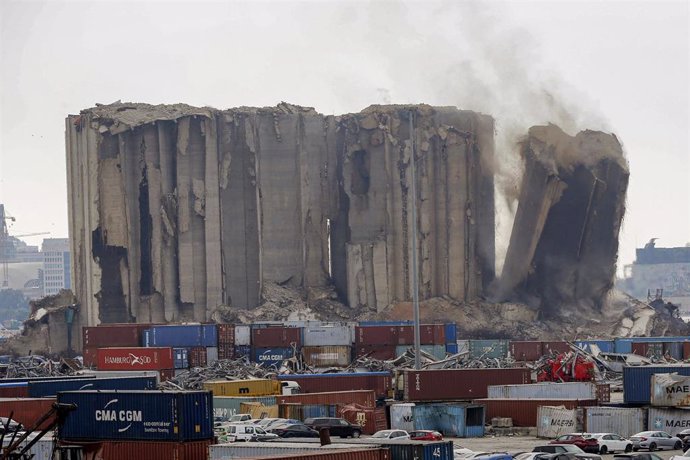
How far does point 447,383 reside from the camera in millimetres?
67562

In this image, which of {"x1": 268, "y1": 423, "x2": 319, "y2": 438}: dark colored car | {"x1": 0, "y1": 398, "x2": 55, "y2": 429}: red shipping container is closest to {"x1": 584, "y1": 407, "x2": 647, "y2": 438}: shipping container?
{"x1": 268, "y1": 423, "x2": 319, "y2": 438}: dark colored car

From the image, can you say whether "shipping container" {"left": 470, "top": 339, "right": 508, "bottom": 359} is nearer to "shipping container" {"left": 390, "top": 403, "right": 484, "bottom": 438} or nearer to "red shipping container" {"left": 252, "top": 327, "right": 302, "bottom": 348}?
"red shipping container" {"left": 252, "top": 327, "right": 302, "bottom": 348}

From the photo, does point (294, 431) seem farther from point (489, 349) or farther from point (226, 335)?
point (489, 349)

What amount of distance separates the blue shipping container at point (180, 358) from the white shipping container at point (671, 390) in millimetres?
38978

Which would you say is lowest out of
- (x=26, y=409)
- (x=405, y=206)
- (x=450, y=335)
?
(x=26, y=409)

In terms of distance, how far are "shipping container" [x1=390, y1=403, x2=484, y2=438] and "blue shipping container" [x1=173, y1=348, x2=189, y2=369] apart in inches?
1150

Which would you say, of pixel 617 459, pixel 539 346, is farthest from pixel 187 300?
pixel 617 459

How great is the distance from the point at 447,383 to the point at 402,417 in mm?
6001

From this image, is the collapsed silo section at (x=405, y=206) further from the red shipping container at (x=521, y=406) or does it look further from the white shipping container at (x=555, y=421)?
the white shipping container at (x=555, y=421)

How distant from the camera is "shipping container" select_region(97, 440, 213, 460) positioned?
3803 cm

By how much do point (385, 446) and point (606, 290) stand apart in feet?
360

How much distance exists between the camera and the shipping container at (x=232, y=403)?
62.5m

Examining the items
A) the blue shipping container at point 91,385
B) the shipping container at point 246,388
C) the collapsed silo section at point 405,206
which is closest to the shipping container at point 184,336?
the shipping container at point 246,388

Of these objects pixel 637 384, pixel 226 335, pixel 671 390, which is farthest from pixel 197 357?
pixel 671 390
